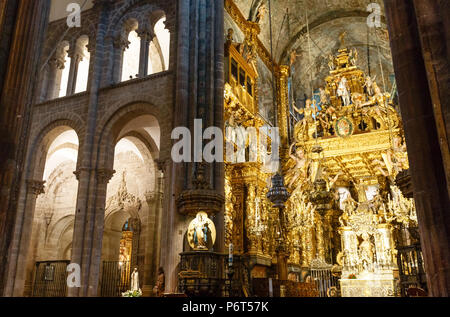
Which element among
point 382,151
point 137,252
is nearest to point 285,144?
point 382,151

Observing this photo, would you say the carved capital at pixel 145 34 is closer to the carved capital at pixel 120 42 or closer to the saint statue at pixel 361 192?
the carved capital at pixel 120 42

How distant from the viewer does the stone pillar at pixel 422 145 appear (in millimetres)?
4121

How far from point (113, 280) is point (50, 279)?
2406 millimetres

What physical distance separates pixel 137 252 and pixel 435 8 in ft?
47.1

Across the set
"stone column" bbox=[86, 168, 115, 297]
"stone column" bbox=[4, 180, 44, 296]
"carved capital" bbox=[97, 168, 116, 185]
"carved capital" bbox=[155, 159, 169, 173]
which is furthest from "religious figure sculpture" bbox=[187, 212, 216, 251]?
"stone column" bbox=[4, 180, 44, 296]

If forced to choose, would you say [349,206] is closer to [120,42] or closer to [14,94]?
[120,42]

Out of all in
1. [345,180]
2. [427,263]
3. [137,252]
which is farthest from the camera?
[345,180]

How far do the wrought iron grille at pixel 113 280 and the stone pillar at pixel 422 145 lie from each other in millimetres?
13931

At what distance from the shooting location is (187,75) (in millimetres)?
12227

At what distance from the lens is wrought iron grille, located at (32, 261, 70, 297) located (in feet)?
51.4

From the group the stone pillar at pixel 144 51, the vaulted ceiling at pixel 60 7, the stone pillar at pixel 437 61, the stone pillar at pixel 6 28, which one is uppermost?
the vaulted ceiling at pixel 60 7

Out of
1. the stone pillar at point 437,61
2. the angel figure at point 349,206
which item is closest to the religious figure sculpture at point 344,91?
the angel figure at point 349,206
